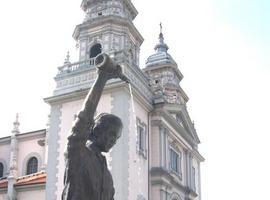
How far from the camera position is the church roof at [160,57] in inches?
1622

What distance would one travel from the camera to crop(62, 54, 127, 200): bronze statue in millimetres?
3924

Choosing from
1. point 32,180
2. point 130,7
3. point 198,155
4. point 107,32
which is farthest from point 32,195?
point 198,155

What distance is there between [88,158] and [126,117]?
70.2 feet

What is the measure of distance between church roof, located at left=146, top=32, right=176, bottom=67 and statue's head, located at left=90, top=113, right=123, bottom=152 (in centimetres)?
3694

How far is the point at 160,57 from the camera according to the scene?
4159 centimetres

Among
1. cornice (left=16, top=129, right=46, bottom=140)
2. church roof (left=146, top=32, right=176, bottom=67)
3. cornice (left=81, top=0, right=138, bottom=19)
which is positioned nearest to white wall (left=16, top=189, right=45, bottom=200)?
cornice (left=16, top=129, right=46, bottom=140)

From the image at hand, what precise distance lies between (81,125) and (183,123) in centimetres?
2965

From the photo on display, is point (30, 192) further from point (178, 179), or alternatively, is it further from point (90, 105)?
point (90, 105)

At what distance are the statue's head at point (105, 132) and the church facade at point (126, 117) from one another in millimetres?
19940

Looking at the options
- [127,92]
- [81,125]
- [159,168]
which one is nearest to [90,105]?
[81,125]

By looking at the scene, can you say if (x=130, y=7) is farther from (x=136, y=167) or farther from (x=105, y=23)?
(x=136, y=167)

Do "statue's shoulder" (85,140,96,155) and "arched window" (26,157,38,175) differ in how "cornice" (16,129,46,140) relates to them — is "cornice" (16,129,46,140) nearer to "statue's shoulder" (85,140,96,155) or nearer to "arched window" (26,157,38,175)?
"arched window" (26,157,38,175)

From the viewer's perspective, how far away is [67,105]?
88.7 feet

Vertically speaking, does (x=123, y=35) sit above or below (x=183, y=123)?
above
